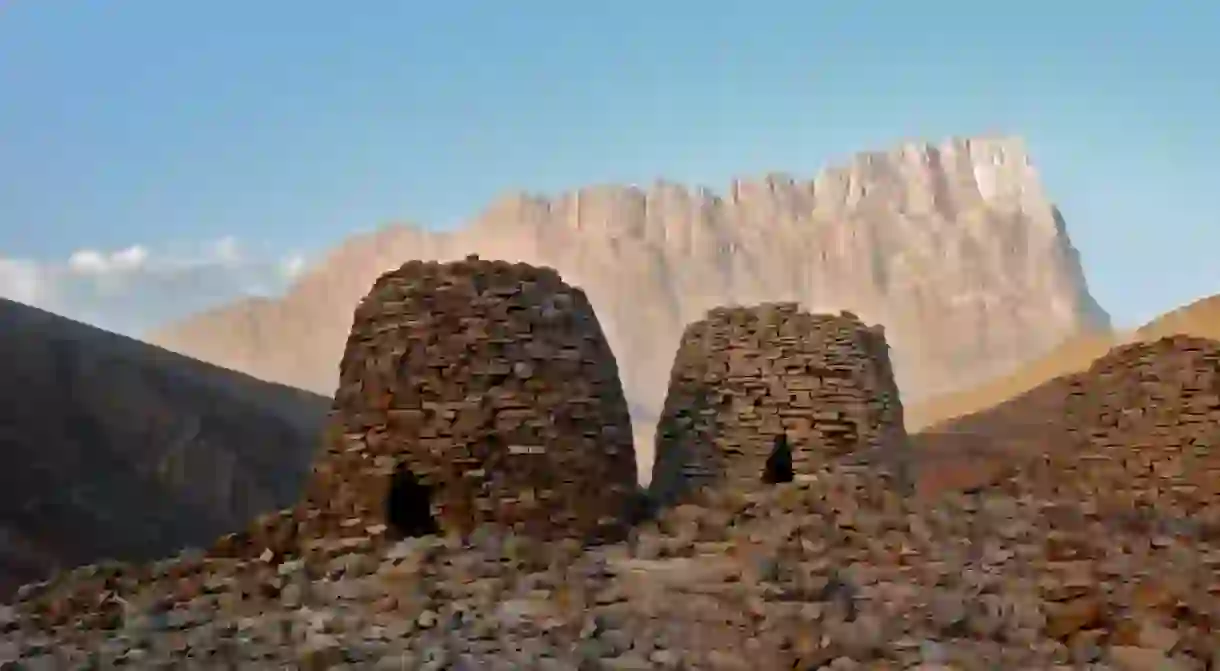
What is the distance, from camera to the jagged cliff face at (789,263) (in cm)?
9169

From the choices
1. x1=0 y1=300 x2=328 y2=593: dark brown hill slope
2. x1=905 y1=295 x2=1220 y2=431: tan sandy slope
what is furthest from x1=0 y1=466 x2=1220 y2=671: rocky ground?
x1=905 y1=295 x2=1220 y2=431: tan sandy slope

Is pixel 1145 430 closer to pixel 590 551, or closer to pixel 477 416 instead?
pixel 590 551

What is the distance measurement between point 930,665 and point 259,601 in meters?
3.87

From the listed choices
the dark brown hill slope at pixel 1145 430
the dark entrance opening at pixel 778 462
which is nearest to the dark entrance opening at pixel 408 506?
the dark entrance opening at pixel 778 462

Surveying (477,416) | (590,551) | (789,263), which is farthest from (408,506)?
(789,263)

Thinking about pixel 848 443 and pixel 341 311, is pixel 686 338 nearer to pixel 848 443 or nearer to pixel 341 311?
pixel 848 443

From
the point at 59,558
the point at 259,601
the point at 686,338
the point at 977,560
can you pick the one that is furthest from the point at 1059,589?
the point at 59,558

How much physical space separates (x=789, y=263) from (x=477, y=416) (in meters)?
93.7

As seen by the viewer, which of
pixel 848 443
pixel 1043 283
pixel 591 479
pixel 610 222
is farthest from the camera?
pixel 610 222

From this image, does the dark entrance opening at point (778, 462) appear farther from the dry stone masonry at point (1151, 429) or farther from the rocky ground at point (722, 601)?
the rocky ground at point (722, 601)

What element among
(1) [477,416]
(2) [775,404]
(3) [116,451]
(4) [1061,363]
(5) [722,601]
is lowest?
(5) [722,601]

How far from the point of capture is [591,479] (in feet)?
31.5

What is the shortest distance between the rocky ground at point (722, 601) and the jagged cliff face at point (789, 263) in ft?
262

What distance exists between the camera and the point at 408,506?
31.3 feet
